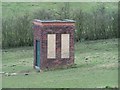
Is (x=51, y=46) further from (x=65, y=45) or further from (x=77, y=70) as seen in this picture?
(x=77, y=70)

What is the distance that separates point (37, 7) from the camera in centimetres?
4319

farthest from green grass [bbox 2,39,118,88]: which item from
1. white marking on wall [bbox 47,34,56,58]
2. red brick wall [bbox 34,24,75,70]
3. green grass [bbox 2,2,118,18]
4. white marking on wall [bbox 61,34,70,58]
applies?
green grass [bbox 2,2,118,18]

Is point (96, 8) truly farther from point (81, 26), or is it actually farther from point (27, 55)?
point (27, 55)

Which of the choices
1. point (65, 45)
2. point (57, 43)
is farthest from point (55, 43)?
point (65, 45)

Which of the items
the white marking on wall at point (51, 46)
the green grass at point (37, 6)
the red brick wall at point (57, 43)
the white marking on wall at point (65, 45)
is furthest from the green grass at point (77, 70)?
the green grass at point (37, 6)

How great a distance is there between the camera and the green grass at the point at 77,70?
19.0m

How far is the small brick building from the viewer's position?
978 inches

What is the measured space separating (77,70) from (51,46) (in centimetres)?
244

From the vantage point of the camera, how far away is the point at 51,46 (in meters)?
25.1

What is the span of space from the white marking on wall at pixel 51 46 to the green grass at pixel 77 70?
1.20 meters

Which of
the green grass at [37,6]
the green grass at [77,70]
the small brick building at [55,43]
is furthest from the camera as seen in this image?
the green grass at [37,6]

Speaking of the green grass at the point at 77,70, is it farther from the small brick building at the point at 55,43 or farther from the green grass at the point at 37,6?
the green grass at the point at 37,6

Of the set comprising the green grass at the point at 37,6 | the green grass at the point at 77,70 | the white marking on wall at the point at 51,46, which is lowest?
the green grass at the point at 77,70

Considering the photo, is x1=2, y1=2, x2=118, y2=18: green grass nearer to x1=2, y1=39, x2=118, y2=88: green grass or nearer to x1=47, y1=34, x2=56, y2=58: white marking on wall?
x1=2, y1=39, x2=118, y2=88: green grass
